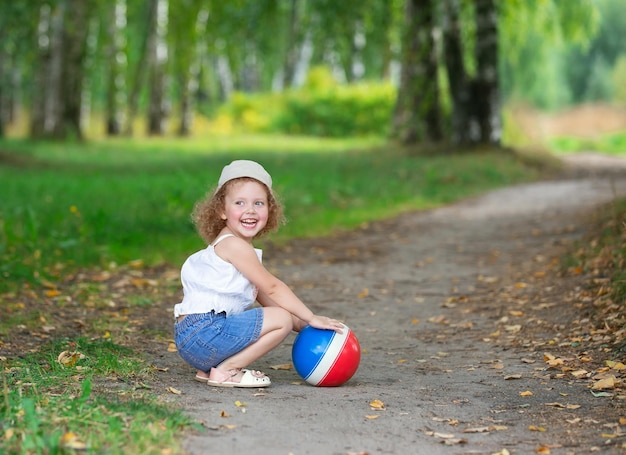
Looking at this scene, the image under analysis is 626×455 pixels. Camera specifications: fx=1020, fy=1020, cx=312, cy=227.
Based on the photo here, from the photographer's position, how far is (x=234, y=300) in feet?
18.8

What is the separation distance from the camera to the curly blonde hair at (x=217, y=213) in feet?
19.1

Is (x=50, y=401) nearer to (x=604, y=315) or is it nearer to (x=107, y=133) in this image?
(x=604, y=315)

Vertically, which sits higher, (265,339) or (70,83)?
(70,83)

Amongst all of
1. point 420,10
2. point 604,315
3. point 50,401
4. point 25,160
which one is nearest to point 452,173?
point 420,10

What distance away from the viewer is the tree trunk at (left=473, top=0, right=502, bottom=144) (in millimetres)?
19297

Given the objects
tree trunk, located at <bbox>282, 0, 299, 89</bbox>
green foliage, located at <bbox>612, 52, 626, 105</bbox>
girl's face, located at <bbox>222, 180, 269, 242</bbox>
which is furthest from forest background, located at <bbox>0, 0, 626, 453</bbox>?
green foliage, located at <bbox>612, 52, 626, 105</bbox>

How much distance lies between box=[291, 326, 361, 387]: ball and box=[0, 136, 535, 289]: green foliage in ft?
12.4

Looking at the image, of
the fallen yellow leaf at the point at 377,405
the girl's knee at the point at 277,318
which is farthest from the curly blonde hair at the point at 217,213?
the fallen yellow leaf at the point at 377,405

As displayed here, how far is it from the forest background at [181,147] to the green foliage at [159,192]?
0.14 feet

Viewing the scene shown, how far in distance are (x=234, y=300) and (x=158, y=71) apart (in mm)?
27602

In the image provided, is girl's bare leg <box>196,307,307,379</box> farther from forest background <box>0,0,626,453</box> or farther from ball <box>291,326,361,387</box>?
forest background <box>0,0,626,453</box>

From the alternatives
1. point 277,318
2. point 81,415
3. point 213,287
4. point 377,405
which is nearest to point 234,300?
point 213,287

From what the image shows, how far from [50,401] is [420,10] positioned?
60.6ft

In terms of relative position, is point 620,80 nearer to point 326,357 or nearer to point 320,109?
point 320,109
